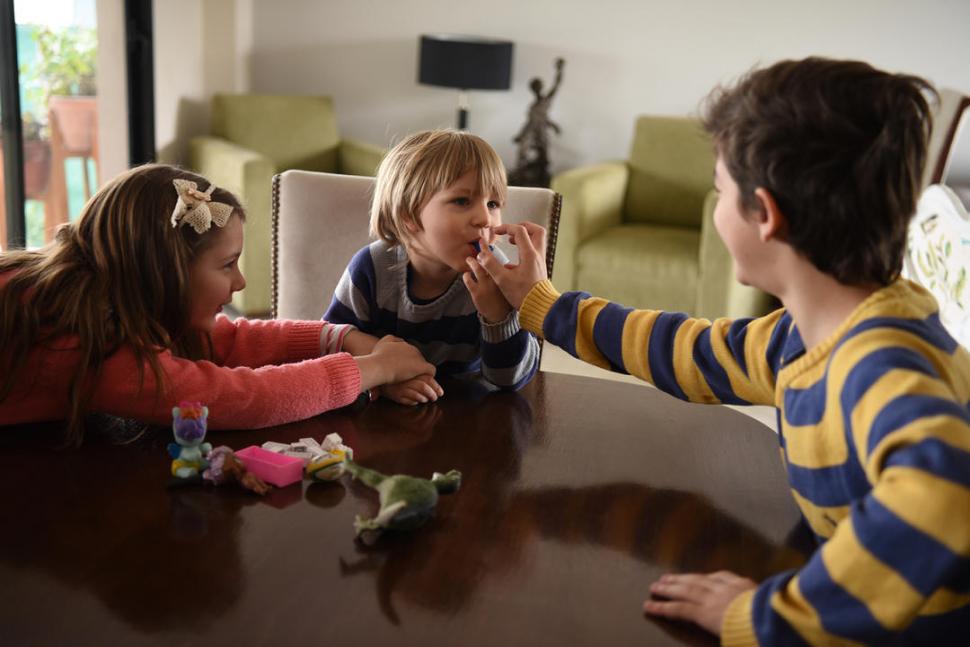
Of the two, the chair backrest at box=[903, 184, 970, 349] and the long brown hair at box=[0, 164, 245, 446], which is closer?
the long brown hair at box=[0, 164, 245, 446]

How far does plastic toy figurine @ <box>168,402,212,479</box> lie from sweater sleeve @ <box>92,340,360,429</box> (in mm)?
95

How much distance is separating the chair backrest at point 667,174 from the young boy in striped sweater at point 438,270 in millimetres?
3014

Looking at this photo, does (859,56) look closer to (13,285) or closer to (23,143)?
(23,143)

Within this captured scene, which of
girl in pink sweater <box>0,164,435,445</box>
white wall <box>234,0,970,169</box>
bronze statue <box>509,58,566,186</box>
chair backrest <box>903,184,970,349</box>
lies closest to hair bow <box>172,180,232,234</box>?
girl in pink sweater <box>0,164,435,445</box>

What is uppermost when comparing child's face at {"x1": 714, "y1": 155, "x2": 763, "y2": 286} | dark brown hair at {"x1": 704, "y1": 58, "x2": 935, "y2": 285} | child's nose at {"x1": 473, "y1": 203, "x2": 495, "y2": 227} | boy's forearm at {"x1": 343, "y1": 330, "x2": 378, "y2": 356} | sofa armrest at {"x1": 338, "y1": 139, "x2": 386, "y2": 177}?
dark brown hair at {"x1": 704, "y1": 58, "x2": 935, "y2": 285}

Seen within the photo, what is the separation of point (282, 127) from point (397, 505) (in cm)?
391

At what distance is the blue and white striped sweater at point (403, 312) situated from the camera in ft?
5.17

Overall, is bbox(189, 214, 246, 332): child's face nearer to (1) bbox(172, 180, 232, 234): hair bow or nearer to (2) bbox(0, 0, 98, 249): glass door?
(1) bbox(172, 180, 232, 234): hair bow

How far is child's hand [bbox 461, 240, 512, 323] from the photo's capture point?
1403mm

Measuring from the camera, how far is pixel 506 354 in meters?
1.38

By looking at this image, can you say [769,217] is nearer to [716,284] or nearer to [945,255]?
[945,255]

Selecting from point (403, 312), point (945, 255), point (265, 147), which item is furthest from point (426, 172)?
point (265, 147)

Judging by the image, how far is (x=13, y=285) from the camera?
114cm

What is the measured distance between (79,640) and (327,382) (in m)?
0.53
